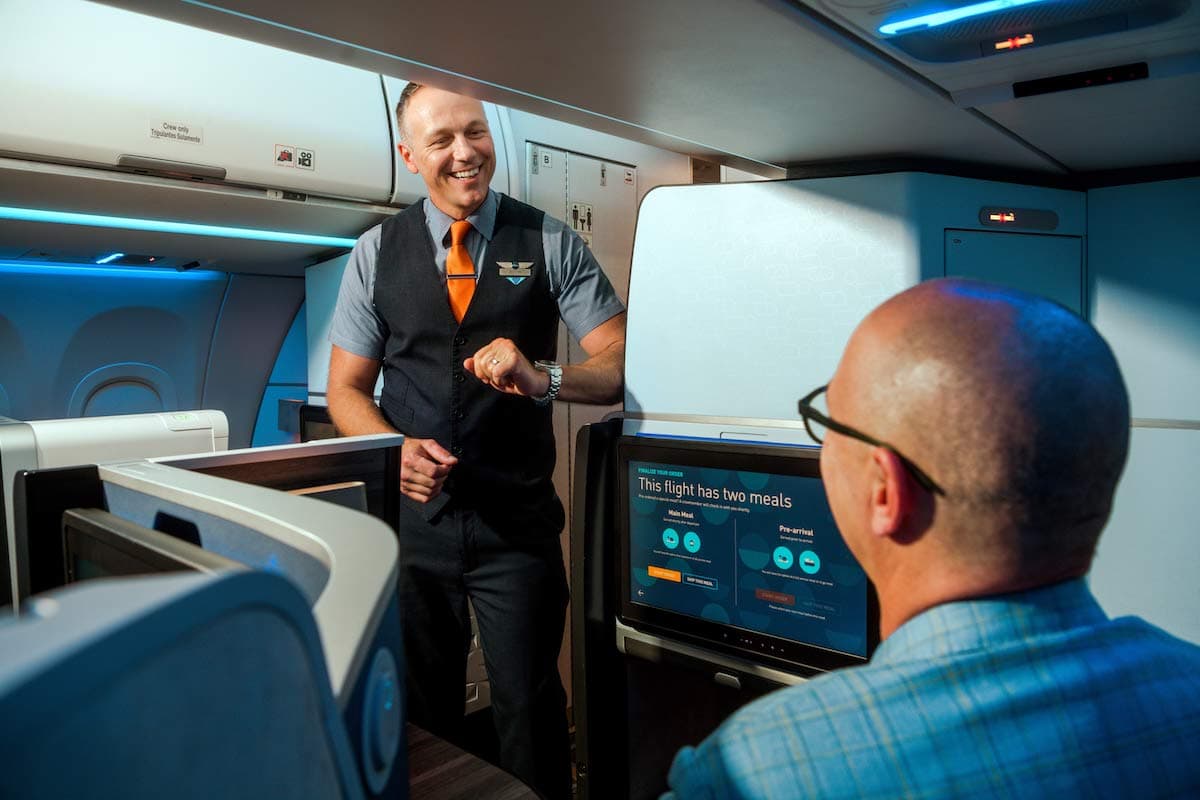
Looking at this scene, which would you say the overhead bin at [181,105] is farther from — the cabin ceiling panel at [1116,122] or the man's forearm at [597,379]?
the cabin ceiling panel at [1116,122]

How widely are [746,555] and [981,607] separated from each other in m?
0.89

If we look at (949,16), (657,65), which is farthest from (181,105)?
(949,16)

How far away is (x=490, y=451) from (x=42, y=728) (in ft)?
6.67

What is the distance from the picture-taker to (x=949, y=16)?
1.11 m

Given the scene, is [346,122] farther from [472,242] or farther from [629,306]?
[629,306]

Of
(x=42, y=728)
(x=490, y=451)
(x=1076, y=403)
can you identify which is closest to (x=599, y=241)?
(x=490, y=451)

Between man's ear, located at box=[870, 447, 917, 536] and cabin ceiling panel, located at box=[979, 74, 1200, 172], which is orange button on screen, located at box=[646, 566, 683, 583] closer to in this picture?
→ man's ear, located at box=[870, 447, 917, 536]

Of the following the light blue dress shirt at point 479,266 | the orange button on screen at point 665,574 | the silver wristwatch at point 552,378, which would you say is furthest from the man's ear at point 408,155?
the orange button on screen at point 665,574

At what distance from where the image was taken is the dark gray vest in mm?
2283

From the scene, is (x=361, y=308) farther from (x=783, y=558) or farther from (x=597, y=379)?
(x=783, y=558)

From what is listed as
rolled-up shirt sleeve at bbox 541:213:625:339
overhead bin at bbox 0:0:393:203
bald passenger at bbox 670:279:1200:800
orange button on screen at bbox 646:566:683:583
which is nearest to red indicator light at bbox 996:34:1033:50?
bald passenger at bbox 670:279:1200:800

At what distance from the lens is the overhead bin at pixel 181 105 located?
83.9 inches

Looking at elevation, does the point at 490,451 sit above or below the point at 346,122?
below

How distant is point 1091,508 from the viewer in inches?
33.0
